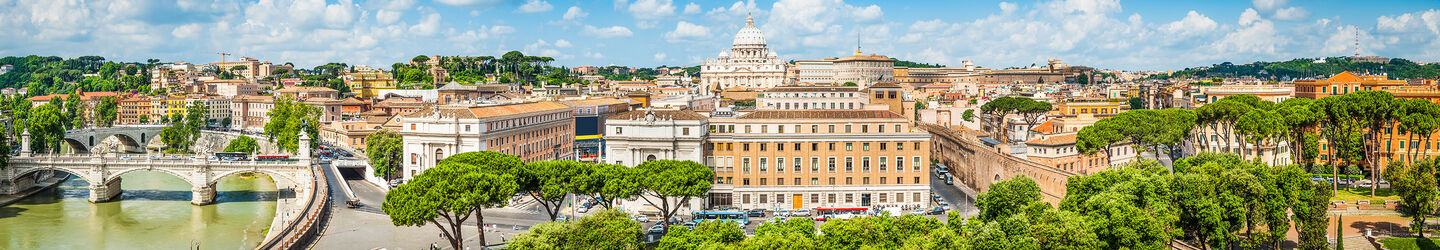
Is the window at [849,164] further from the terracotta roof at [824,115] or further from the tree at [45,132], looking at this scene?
the tree at [45,132]

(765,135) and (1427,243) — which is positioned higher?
(765,135)

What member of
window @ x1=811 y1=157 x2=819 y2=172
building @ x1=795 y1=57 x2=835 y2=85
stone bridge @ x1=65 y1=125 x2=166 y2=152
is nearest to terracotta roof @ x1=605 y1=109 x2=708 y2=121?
window @ x1=811 y1=157 x2=819 y2=172

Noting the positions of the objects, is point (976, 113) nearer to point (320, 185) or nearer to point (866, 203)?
point (866, 203)

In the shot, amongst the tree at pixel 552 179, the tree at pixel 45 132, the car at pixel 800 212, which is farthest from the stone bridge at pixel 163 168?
the car at pixel 800 212

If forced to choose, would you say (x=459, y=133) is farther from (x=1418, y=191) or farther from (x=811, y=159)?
(x=1418, y=191)

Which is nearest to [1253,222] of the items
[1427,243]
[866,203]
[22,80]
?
[1427,243]

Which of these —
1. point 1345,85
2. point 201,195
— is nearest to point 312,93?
point 201,195
